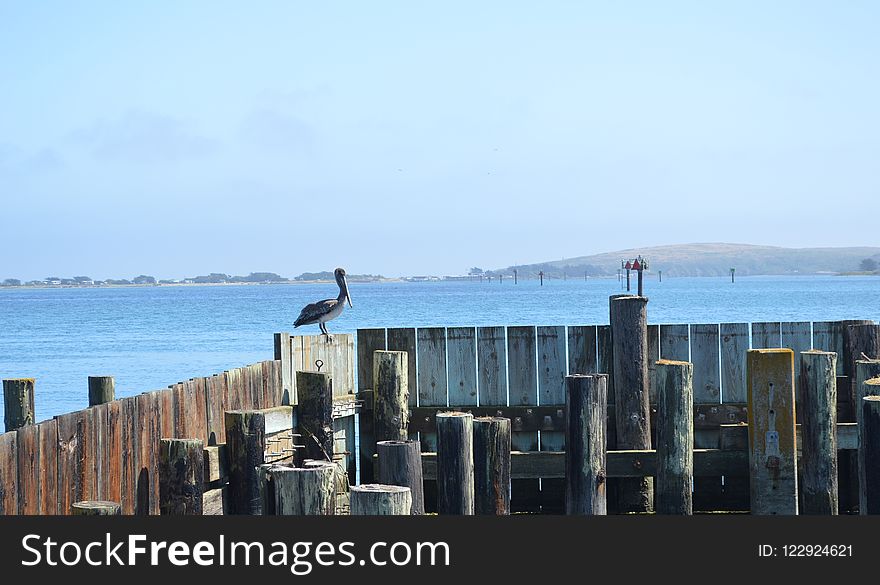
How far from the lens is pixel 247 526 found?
755 cm

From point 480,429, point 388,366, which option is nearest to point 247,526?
point 480,429

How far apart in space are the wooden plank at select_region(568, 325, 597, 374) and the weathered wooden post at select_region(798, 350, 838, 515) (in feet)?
7.22

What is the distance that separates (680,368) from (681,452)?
72cm

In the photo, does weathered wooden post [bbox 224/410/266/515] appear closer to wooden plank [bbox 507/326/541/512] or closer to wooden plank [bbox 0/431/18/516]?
wooden plank [bbox 0/431/18/516]

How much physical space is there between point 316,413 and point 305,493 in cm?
277

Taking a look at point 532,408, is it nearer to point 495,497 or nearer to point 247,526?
point 495,497

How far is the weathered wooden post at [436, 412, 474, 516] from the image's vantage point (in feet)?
30.6

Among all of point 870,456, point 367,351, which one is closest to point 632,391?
point 870,456

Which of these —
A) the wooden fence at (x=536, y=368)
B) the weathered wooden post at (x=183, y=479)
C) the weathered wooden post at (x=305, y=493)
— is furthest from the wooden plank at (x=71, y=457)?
the wooden fence at (x=536, y=368)

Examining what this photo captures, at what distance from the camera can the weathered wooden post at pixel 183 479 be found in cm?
877

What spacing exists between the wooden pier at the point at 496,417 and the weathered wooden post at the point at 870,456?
0.08 feet

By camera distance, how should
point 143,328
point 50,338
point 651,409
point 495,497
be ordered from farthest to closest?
point 143,328 → point 50,338 → point 651,409 → point 495,497

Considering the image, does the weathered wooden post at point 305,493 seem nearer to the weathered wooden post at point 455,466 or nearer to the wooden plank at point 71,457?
the wooden plank at point 71,457

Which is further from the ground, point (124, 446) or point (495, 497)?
point (124, 446)
